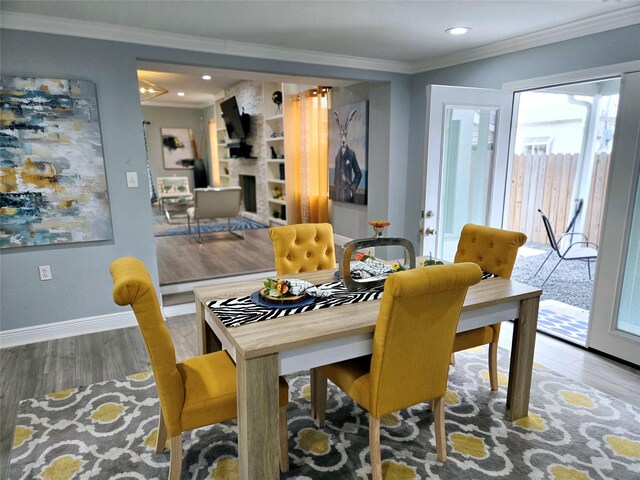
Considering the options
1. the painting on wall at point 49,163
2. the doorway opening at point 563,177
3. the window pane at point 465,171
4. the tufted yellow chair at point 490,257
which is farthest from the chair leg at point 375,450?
the doorway opening at point 563,177

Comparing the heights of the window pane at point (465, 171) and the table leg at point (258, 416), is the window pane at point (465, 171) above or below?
above

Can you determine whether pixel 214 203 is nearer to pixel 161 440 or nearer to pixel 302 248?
pixel 302 248

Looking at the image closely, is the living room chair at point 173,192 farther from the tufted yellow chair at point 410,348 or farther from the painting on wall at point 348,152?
the tufted yellow chair at point 410,348

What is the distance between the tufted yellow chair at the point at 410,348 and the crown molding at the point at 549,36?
2.30 m

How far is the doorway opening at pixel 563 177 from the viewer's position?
16.3 ft

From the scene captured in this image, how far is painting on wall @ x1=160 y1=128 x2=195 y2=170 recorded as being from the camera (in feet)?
35.0

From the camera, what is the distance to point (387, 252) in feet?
15.9

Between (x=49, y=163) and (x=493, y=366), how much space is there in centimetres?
333

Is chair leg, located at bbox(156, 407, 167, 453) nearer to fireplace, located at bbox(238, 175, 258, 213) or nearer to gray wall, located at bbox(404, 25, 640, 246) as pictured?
gray wall, located at bbox(404, 25, 640, 246)

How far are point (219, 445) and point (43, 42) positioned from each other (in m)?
2.94

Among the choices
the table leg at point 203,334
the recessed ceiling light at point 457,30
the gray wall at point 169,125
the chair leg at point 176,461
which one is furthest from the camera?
the gray wall at point 169,125

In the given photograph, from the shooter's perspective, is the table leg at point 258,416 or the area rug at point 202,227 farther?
the area rug at point 202,227

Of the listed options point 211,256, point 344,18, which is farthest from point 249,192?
point 344,18

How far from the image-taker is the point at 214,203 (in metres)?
6.28
